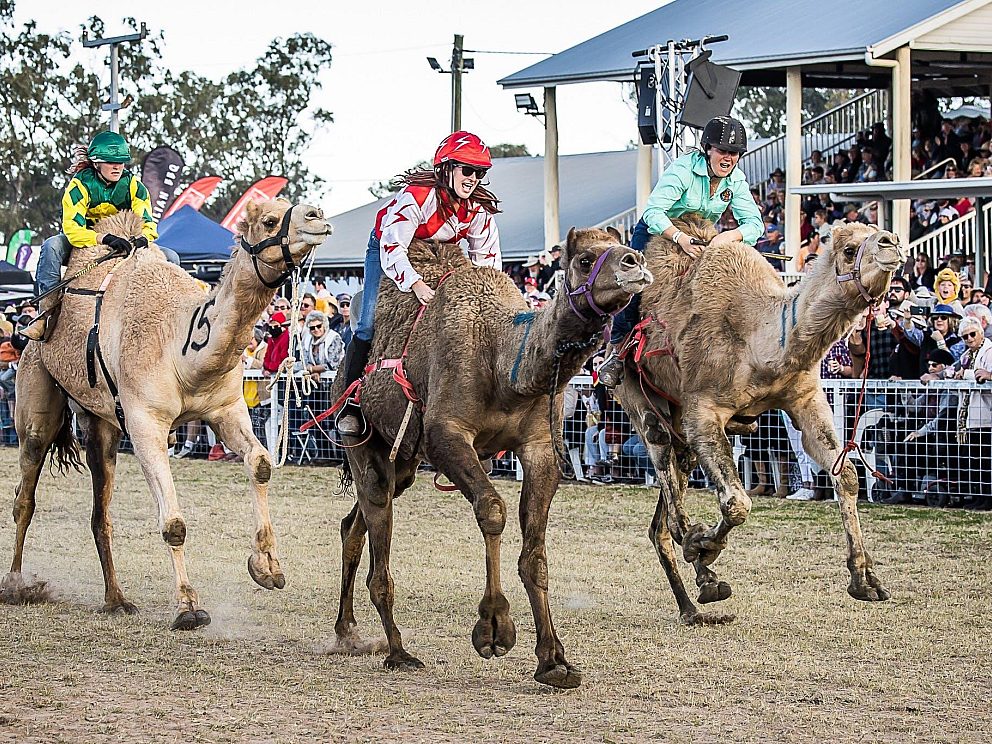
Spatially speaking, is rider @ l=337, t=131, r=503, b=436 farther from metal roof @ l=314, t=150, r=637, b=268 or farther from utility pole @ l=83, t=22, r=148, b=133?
utility pole @ l=83, t=22, r=148, b=133

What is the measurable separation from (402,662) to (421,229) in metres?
2.28

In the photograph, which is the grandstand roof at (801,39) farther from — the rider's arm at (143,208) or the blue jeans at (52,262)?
the blue jeans at (52,262)

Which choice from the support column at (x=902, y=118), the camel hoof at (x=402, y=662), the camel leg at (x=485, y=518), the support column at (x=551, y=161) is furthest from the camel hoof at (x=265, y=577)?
the support column at (x=551, y=161)

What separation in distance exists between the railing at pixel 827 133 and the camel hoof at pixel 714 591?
20958 mm

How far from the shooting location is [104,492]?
383 inches

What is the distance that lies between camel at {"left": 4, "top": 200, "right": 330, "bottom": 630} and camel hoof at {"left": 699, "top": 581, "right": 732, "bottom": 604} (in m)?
2.40

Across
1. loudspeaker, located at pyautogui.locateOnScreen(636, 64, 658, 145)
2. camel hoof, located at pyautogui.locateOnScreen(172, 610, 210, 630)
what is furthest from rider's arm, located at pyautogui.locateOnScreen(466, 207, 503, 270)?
loudspeaker, located at pyautogui.locateOnScreen(636, 64, 658, 145)

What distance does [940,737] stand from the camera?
5891 millimetres

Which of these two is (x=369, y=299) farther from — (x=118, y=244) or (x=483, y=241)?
(x=118, y=244)

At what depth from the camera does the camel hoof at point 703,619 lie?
8453mm

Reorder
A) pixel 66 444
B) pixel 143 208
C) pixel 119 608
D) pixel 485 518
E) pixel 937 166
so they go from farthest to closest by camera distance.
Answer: pixel 937 166
pixel 66 444
pixel 143 208
pixel 119 608
pixel 485 518

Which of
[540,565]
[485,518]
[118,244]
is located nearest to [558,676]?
[540,565]

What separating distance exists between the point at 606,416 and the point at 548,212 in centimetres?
1275

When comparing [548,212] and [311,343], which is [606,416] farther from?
[548,212]
